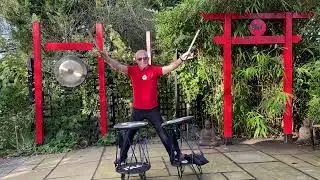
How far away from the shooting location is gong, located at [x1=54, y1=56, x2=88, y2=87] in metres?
8.16

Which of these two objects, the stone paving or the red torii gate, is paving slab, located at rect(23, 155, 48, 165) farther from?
the red torii gate

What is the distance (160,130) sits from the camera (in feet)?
18.0

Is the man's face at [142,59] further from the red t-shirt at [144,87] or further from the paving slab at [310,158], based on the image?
the paving slab at [310,158]

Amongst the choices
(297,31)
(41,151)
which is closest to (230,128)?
(297,31)

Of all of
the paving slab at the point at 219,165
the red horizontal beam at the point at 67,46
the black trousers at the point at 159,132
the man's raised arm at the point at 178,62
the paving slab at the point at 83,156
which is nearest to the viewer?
the man's raised arm at the point at 178,62

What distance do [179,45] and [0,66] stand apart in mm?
4402

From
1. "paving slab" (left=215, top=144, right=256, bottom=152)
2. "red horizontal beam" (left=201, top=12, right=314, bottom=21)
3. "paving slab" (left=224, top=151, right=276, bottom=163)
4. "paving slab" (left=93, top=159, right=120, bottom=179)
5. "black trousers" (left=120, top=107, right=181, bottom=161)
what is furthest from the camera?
"red horizontal beam" (left=201, top=12, right=314, bottom=21)

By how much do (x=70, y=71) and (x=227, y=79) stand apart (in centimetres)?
304

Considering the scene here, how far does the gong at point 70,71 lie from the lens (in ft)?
26.8

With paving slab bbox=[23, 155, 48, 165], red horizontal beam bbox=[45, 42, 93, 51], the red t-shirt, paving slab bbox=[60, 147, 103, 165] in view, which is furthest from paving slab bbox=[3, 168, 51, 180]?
red horizontal beam bbox=[45, 42, 93, 51]

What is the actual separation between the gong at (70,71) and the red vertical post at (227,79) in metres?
2.73

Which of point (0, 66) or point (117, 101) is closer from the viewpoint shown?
point (117, 101)

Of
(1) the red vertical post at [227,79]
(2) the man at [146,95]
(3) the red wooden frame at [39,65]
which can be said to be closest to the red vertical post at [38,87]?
(3) the red wooden frame at [39,65]

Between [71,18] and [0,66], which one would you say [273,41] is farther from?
[71,18]
